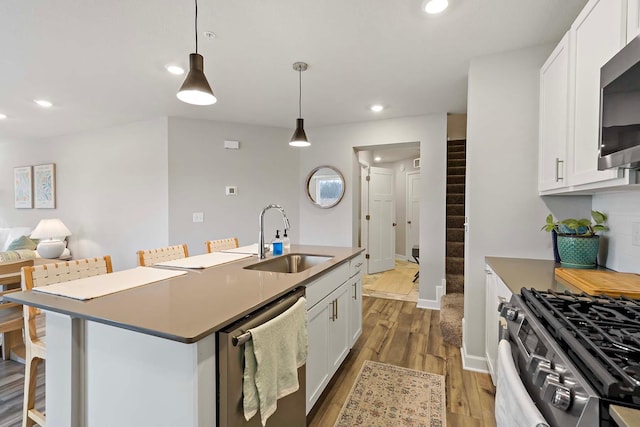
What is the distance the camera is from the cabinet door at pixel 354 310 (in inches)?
93.9

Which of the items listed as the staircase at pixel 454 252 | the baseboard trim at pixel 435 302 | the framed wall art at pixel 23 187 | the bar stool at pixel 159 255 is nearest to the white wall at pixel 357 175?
the baseboard trim at pixel 435 302

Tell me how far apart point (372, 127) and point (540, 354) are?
3.48 metres

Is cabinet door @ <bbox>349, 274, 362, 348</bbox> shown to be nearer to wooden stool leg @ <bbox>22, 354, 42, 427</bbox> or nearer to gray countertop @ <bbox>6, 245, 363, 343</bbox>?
gray countertop @ <bbox>6, 245, 363, 343</bbox>

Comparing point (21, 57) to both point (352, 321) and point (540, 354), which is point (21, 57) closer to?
point (352, 321)

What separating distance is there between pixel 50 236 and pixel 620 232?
6.17 m

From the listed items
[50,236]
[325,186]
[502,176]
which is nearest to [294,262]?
[502,176]

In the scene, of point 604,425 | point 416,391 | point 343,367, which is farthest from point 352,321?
point 604,425

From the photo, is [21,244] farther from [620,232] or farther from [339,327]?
[620,232]

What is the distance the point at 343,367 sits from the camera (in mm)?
2303

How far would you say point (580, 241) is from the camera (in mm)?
1733

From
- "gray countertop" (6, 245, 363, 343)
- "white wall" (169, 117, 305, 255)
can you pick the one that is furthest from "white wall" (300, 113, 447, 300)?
"gray countertop" (6, 245, 363, 343)

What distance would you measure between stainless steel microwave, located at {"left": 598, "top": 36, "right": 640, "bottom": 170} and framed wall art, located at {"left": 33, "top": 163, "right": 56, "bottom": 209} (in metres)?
6.64

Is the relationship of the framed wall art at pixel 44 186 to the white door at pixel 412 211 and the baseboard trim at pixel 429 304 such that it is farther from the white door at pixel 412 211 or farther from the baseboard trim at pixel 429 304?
the white door at pixel 412 211

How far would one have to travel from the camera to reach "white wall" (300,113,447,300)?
11.9 feet
